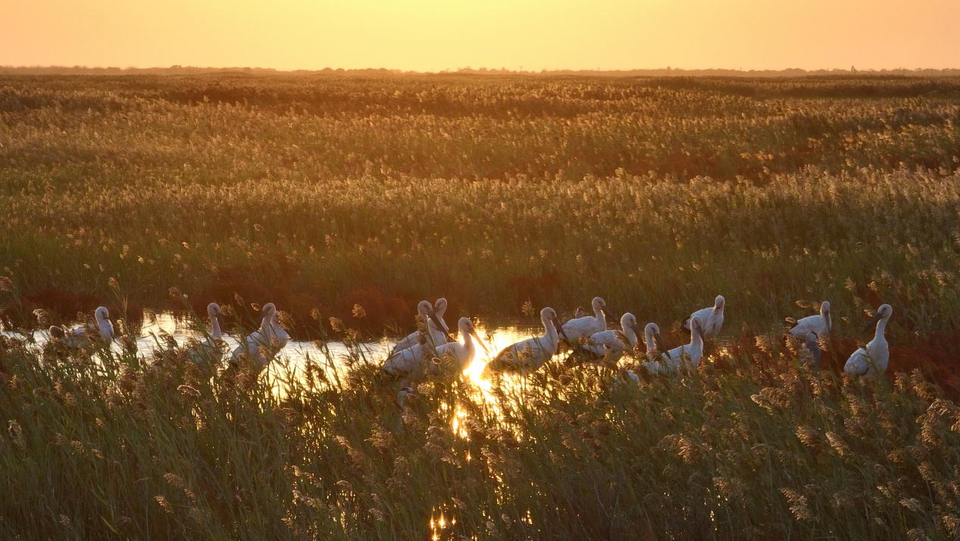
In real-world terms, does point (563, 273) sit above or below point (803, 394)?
below

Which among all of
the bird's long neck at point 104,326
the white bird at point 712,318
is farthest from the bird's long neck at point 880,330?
the bird's long neck at point 104,326

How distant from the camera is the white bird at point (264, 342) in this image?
6.98 m

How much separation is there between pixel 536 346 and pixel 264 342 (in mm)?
2395

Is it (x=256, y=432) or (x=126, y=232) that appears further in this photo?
(x=126, y=232)

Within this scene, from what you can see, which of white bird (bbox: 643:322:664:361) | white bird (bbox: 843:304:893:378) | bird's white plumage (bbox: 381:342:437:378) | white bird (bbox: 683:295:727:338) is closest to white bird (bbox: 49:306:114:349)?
bird's white plumage (bbox: 381:342:437:378)

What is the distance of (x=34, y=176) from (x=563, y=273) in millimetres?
16134

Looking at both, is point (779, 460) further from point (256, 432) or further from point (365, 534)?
point (256, 432)

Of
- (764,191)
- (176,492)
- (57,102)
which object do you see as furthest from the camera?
(57,102)

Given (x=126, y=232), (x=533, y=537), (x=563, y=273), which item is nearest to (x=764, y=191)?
(x=563, y=273)

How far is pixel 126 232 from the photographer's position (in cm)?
1781

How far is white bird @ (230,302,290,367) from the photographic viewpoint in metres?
6.98

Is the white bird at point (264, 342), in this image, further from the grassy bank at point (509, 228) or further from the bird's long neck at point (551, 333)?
the grassy bank at point (509, 228)

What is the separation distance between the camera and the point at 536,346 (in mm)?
9227

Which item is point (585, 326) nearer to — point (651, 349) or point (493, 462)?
point (651, 349)
